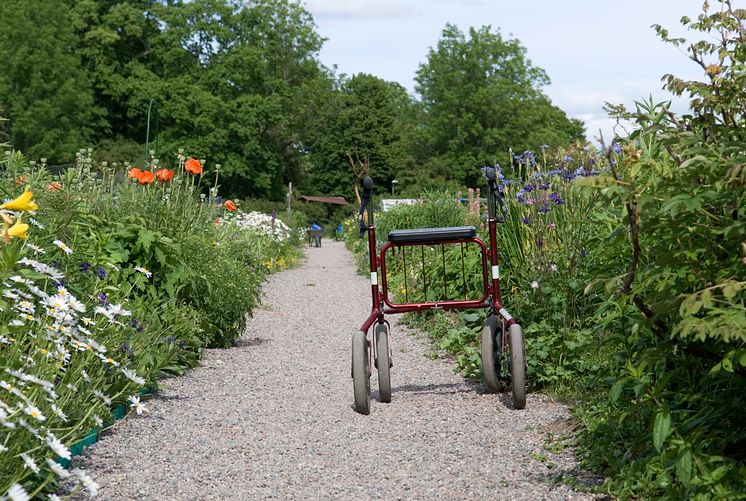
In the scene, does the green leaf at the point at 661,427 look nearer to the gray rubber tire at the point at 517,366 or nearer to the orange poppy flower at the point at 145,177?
the gray rubber tire at the point at 517,366

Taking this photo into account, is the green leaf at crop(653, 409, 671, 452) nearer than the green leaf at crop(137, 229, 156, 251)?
Yes

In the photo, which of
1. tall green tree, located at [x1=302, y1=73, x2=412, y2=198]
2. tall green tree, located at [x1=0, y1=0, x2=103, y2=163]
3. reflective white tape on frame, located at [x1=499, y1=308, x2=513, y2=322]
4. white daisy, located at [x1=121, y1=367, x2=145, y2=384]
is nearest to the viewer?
white daisy, located at [x1=121, y1=367, x2=145, y2=384]

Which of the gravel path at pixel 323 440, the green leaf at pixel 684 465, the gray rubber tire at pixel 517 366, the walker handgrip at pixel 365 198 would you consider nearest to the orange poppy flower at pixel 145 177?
the gravel path at pixel 323 440

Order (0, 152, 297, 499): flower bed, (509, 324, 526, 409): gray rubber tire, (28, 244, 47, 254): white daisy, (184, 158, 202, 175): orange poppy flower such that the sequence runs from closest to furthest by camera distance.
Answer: (0, 152, 297, 499): flower bed < (28, 244, 47, 254): white daisy < (509, 324, 526, 409): gray rubber tire < (184, 158, 202, 175): orange poppy flower

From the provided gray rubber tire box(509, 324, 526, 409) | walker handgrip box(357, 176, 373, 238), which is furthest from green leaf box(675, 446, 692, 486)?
walker handgrip box(357, 176, 373, 238)

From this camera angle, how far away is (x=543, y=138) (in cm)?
5525

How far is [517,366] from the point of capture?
5.32 m

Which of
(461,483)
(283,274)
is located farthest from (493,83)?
(461,483)

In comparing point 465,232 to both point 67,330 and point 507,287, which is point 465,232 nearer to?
point 507,287

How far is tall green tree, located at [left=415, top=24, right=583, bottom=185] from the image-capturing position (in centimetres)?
5469

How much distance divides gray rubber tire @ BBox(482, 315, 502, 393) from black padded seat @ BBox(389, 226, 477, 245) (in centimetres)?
56

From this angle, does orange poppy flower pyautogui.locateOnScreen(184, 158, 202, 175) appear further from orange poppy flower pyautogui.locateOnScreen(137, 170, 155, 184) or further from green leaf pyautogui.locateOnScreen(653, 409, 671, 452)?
green leaf pyautogui.locateOnScreen(653, 409, 671, 452)

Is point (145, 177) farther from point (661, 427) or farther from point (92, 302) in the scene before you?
point (661, 427)

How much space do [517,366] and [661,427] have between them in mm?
2107
